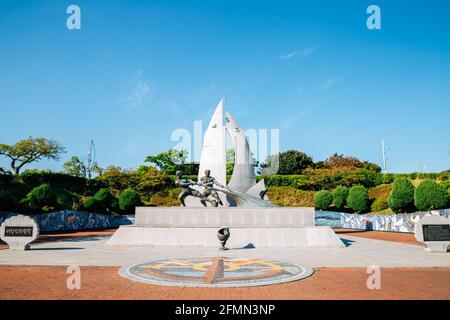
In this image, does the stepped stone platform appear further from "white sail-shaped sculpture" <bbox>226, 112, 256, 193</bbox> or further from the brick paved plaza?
"white sail-shaped sculpture" <bbox>226, 112, 256, 193</bbox>

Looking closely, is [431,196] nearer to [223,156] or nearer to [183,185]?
[223,156]

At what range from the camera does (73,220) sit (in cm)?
3238

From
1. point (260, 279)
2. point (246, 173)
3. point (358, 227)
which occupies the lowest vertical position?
point (358, 227)

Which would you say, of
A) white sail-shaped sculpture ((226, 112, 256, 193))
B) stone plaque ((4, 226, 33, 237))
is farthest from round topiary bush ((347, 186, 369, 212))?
stone plaque ((4, 226, 33, 237))

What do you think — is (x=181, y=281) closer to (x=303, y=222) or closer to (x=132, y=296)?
(x=132, y=296)

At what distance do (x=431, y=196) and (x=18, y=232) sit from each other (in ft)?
100

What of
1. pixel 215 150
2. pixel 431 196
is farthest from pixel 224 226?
pixel 431 196

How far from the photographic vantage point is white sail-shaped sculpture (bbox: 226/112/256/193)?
26625 millimetres

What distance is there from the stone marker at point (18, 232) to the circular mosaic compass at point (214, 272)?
774cm

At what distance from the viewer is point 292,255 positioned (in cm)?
1351

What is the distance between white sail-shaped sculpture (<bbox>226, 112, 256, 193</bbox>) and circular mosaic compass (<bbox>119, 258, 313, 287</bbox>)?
14951 millimetres

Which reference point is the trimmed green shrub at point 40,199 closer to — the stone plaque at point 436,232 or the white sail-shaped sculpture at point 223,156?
the white sail-shaped sculpture at point 223,156
